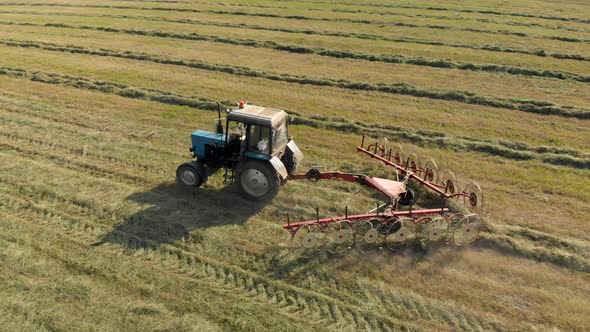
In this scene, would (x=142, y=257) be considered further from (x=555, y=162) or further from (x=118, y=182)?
(x=555, y=162)

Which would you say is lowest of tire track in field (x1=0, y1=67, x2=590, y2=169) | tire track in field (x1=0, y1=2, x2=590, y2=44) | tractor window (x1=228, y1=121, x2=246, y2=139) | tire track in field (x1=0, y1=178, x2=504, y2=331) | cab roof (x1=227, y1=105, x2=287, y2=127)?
tire track in field (x1=0, y1=178, x2=504, y2=331)

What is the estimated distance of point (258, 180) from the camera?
9000mm

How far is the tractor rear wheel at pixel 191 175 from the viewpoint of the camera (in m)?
9.39

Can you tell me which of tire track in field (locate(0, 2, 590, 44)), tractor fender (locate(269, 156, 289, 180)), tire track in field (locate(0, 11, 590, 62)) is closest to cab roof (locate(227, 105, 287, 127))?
tractor fender (locate(269, 156, 289, 180))

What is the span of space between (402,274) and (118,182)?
6660mm

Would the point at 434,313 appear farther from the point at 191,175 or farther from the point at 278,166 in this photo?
the point at 191,175

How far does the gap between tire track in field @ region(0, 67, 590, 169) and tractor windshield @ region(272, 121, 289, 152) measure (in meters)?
3.85

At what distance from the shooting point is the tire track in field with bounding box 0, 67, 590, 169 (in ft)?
38.2

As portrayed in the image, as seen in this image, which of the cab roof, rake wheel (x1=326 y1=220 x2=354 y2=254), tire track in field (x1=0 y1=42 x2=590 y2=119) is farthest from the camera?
tire track in field (x1=0 y1=42 x2=590 y2=119)

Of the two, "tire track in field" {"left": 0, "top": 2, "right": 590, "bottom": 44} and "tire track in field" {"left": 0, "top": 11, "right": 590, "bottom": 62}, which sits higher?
"tire track in field" {"left": 0, "top": 2, "right": 590, "bottom": 44}

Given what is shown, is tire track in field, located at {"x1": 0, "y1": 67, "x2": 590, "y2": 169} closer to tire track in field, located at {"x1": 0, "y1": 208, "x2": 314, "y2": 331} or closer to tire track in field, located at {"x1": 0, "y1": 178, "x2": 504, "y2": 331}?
tire track in field, located at {"x1": 0, "y1": 178, "x2": 504, "y2": 331}

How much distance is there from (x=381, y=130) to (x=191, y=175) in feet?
20.5

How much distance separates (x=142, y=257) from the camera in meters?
7.72

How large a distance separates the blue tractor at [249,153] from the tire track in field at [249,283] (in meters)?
2.00
